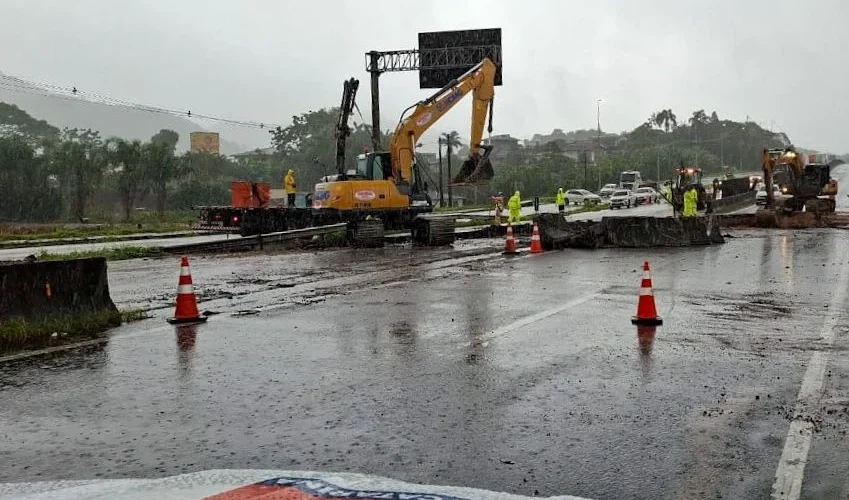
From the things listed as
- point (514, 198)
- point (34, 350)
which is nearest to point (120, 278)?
point (34, 350)

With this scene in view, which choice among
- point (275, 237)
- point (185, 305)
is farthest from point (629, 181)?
point (185, 305)

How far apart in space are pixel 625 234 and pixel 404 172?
722 centimetres

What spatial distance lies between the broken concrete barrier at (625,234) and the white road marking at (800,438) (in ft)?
44.7

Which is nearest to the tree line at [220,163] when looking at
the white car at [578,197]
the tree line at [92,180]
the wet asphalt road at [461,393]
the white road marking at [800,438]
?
the tree line at [92,180]

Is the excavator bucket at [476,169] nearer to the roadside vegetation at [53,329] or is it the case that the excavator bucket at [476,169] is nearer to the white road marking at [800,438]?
the roadside vegetation at [53,329]

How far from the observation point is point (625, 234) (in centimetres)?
2259

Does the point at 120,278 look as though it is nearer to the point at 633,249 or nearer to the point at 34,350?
the point at 34,350

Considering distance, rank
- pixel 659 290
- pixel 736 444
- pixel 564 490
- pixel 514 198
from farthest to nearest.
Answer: pixel 514 198, pixel 659 290, pixel 736 444, pixel 564 490

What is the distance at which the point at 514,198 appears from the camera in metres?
34.9

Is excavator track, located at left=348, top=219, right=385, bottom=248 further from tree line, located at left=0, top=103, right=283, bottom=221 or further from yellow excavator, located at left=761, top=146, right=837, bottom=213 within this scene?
tree line, located at left=0, top=103, right=283, bottom=221

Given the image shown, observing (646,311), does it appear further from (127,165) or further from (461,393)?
(127,165)

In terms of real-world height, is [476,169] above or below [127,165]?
below

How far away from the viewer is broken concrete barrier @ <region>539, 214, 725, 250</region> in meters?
22.5

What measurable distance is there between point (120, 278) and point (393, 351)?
10.1 meters
